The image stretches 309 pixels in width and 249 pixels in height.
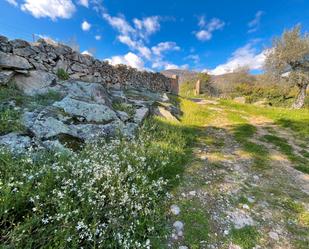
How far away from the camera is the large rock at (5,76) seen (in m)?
6.68

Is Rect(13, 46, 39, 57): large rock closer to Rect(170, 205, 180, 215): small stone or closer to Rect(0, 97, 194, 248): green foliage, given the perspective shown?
Rect(0, 97, 194, 248): green foliage

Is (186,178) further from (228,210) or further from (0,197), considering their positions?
(0,197)

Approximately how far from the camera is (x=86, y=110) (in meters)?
6.36

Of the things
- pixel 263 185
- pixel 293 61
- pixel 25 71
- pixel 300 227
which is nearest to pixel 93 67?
pixel 25 71

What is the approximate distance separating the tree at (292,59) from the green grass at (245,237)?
19.6m

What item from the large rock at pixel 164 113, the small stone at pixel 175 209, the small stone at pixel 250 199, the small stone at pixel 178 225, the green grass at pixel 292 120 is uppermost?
the large rock at pixel 164 113

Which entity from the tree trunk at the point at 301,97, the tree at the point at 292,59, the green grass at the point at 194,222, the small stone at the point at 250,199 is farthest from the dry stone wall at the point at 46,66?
the tree trunk at the point at 301,97

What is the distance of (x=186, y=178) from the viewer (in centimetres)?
461

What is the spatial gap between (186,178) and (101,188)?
208 centimetres

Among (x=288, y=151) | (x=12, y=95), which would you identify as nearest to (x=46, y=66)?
(x=12, y=95)

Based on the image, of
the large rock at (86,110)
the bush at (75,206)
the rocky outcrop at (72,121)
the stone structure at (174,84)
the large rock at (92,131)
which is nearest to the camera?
the bush at (75,206)

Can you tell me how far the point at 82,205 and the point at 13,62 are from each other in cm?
676

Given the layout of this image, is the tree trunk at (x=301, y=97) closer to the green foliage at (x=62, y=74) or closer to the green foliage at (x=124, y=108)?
the green foliage at (x=124, y=108)

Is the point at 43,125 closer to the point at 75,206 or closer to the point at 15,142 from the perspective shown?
the point at 15,142
